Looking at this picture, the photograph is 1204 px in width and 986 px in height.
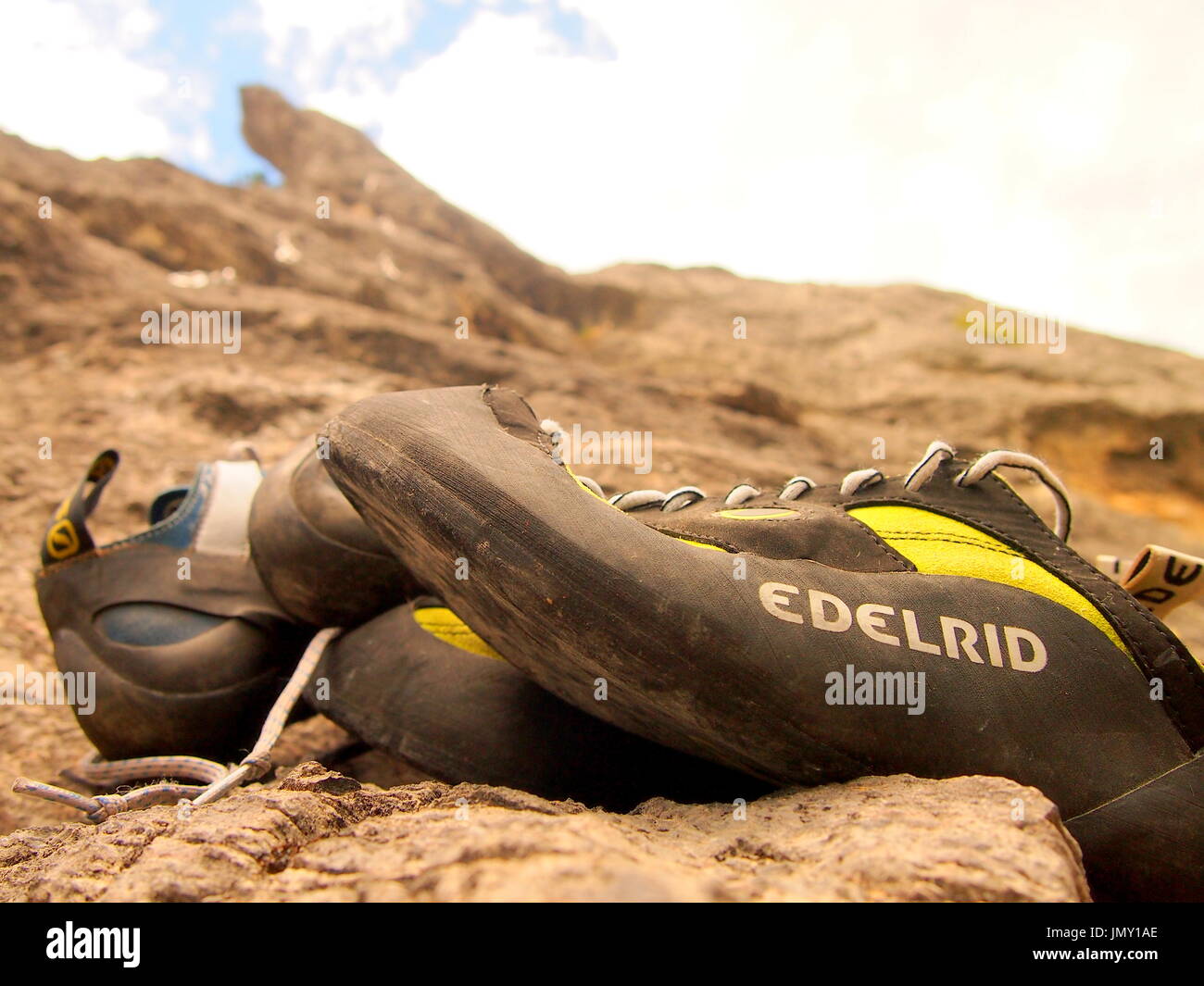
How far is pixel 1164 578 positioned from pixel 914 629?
0.44m

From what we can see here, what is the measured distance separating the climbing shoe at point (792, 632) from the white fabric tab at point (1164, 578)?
0.58 feet

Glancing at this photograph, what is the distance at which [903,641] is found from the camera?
0.67 meters

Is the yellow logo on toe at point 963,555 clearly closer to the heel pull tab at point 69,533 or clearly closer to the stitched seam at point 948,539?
the stitched seam at point 948,539

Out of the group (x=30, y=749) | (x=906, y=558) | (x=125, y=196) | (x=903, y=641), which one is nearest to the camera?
(x=903, y=641)

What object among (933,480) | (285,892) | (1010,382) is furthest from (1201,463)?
(285,892)

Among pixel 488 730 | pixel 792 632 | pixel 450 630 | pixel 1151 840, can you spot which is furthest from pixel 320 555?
pixel 1151 840

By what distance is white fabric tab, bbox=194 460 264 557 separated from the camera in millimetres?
1079

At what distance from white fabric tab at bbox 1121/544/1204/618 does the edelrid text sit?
297 millimetres

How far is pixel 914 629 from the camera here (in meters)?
0.68

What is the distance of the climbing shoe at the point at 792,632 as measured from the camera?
62 centimetres

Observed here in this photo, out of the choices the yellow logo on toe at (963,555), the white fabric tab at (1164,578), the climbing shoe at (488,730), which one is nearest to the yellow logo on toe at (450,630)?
the climbing shoe at (488,730)

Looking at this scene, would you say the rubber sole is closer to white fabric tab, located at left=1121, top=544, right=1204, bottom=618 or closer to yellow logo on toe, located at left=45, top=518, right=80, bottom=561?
white fabric tab, located at left=1121, top=544, right=1204, bottom=618
